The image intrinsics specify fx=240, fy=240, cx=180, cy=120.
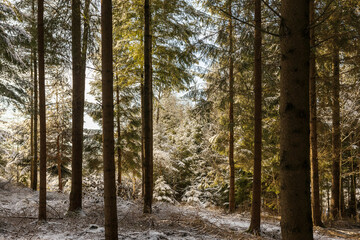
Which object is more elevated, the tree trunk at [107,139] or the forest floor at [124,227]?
the tree trunk at [107,139]

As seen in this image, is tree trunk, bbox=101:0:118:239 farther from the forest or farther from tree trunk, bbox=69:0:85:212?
tree trunk, bbox=69:0:85:212

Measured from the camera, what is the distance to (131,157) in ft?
46.3

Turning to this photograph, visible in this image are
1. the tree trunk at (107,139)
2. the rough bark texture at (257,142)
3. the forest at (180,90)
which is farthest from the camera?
the rough bark texture at (257,142)

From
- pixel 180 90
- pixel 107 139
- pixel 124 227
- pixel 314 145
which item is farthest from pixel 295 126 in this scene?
pixel 180 90

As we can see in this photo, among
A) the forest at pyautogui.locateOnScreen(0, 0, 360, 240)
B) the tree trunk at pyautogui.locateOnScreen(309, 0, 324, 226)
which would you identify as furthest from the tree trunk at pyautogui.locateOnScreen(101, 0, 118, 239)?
the tree trunk at pyautogui.locateOnScreen(309, 0, 324, 226)

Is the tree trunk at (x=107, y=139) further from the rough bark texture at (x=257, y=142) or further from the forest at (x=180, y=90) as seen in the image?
the rough bark texture at (x=257, y=142)

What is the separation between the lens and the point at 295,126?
7.63 ft

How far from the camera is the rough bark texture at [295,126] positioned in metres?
2.29

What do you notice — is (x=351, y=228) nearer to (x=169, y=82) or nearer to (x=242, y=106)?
(x=242, y=106)

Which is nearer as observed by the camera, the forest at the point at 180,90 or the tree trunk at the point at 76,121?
the forest at the point at 180,90

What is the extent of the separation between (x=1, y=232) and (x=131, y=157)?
8.84 metres

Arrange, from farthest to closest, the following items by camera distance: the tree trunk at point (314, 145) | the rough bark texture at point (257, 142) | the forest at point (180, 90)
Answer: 1. the tree trunk at point (314, 145)
2. the rough bark texture at point (257, 142)
3. the forest at point (180, 90)

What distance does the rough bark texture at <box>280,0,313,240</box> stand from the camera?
90.0 inches

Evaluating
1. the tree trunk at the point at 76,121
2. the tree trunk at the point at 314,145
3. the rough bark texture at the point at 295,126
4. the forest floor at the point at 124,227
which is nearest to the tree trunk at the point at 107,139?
the forest floor at the point at 124,227
